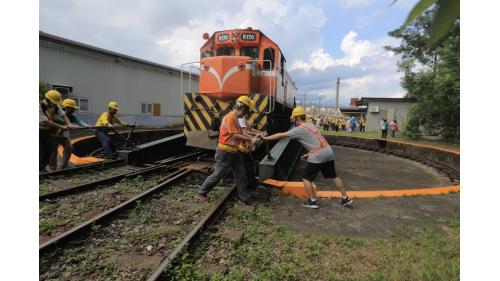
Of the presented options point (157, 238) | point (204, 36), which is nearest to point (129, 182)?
point (157, 238)

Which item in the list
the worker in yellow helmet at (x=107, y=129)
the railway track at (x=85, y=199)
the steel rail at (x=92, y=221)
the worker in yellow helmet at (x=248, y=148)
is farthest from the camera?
the worker in yellow helmet at (x=107, y=129)

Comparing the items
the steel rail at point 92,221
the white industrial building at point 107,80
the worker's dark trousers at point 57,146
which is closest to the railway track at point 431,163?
the steel rail at point 92,221

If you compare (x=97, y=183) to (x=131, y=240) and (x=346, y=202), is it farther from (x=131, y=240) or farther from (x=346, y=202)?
(x=346, y=202)

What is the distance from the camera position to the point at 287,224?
452 cm

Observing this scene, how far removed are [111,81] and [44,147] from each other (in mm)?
12306

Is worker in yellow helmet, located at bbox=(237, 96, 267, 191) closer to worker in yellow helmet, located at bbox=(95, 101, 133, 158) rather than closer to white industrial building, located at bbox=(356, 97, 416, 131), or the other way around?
worker in yellow helmet, located at bbox=(95, 101, 133, 158)

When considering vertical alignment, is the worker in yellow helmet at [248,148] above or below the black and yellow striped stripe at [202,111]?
below

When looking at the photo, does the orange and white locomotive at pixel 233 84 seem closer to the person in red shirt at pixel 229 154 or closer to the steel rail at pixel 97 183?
the steel rail at pixel 97 183

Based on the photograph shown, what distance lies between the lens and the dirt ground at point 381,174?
7816 mm

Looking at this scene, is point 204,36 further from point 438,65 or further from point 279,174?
point 438,65

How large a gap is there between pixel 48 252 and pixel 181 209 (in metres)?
1.93

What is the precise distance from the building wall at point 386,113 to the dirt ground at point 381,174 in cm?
1698

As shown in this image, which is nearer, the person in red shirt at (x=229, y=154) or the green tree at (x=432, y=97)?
the person in red shirt at (x=229, y=154)

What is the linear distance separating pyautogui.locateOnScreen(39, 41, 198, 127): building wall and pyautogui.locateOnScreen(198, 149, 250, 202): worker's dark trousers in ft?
38.1
